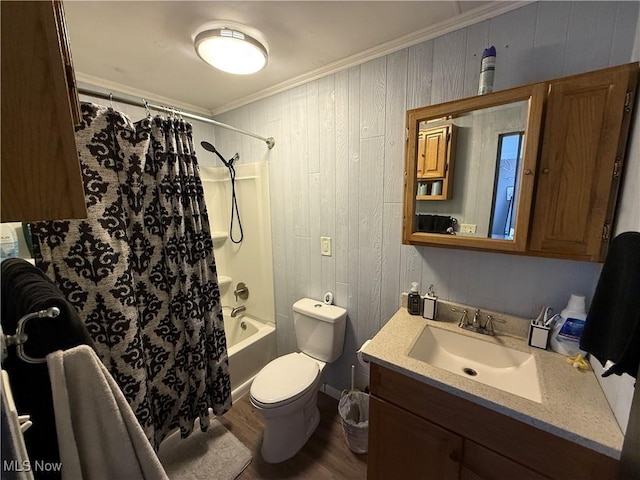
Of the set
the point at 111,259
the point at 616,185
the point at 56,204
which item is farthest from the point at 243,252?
the point at 616,185

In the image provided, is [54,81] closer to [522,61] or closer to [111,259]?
[111,259]

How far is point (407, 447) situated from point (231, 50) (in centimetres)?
200

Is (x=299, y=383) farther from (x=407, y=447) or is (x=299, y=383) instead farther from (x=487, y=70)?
(x=487, y=70)

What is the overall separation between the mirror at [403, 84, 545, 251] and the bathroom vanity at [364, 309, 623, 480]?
52 cm

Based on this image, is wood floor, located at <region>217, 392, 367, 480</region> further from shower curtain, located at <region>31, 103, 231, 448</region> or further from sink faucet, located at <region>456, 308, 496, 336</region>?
sink faucet, located at <region>456, 308, 496, 336</region>

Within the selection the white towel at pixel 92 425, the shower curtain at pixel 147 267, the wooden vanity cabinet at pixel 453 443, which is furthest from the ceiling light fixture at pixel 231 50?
the wooden vanity cabinet at pixel 453 443

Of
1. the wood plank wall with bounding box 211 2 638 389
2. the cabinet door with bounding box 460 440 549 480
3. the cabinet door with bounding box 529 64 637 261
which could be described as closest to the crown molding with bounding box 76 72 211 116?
the wood plank wall with bounding box 211 2 638 389

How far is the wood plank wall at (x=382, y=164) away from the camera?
40.2 inches

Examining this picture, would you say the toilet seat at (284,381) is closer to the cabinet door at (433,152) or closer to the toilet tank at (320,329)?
the toilet tank at (320,329)

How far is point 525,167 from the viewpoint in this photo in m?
0.99

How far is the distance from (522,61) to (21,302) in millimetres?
1832

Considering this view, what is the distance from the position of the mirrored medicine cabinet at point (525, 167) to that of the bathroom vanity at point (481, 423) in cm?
49

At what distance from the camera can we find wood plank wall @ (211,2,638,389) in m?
1.02

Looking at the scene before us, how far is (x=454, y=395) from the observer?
0.91 metres
